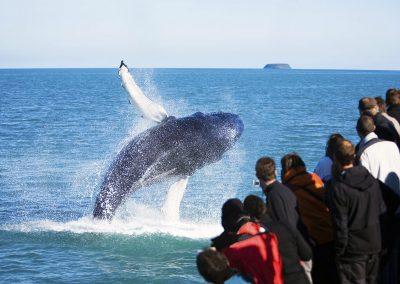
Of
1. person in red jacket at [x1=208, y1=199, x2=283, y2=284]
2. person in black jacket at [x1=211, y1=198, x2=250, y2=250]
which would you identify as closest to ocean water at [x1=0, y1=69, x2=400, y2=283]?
person in black jacket at [x1=211, y1=198, x2=250, y2=250]

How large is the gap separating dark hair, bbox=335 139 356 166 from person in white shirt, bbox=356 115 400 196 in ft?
3.20

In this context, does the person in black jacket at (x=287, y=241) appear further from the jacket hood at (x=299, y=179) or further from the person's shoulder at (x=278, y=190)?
the jacket hood at (x=299, y=179)

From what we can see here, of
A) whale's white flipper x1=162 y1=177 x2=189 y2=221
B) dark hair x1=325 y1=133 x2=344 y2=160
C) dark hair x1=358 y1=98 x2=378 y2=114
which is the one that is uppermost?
dark hair x1=358 y1=98 x2=378 y2=114

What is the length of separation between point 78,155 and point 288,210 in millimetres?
29702

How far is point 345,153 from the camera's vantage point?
7430 millimetres

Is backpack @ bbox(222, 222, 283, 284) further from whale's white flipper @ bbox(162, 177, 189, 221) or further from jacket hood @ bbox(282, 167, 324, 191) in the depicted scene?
whale's white flipper @ bbox(162, 177, 189, 221)

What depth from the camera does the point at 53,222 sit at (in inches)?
731

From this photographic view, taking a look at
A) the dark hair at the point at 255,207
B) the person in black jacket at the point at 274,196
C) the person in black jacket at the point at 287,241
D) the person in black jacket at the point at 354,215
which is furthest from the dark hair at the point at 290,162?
the dark hair at the point at 255,207

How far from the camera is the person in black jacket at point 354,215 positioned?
7324 mm

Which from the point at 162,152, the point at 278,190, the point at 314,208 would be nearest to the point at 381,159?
the point at 314,208

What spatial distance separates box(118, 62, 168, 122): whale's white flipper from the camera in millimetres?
15742

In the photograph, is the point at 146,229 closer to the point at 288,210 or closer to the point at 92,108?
the point at 288,210

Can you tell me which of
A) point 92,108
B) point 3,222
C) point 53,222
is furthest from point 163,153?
point 92,108

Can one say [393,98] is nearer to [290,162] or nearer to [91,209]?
[290,162]
